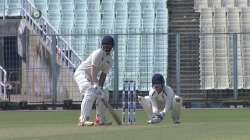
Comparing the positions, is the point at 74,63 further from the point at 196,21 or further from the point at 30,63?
the point at 196,21

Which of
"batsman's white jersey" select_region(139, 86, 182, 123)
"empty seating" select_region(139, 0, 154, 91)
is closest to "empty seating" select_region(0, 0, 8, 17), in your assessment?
"empty seating" select_region(139, 0, 154, 91)

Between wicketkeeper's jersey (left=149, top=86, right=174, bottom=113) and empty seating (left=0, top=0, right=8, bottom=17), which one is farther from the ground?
empty seating (left=0, top=0, right=8, bottom=17)

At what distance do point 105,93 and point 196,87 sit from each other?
1264cm

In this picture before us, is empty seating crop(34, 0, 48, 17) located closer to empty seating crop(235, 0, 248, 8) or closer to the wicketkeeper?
empty seating crop(235, 0, 248, 8)

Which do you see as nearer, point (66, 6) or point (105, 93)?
point (105, 93)

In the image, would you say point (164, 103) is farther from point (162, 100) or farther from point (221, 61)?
point (221, 61)

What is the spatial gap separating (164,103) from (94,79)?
5.15ft

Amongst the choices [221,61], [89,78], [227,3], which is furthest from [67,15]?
[89,78]

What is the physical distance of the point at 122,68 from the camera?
25.3m

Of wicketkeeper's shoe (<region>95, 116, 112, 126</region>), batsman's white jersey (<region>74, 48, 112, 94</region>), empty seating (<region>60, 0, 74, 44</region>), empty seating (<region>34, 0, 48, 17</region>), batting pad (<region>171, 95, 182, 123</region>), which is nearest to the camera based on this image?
batsman's white jersey (<region>74, 48, 112, 94</region>)

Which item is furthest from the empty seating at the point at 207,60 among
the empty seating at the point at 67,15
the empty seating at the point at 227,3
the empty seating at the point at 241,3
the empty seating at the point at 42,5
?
the empty seating at the point at 42,5

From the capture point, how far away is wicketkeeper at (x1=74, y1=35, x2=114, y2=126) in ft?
43.0

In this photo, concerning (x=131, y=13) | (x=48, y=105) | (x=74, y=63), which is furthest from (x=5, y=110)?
(x=131, y=13)

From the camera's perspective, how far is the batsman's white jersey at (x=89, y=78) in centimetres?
1309
